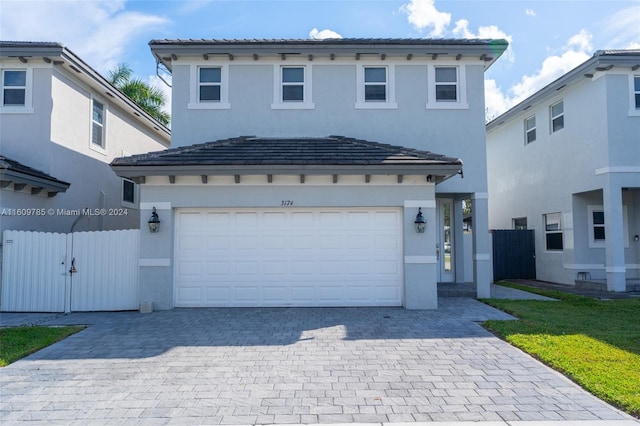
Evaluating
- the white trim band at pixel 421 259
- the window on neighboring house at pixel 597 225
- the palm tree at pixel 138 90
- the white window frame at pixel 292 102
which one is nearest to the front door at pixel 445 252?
the white trim band at pixel 421 259

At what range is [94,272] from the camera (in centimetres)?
971

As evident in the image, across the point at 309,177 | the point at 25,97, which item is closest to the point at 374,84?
the point at 309,177

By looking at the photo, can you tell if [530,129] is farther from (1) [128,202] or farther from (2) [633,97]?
(1) [128,202]

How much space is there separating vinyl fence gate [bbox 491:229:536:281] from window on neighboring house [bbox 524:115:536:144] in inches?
146

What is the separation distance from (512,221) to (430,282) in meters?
10.5

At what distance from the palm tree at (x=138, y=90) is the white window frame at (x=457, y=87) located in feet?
53.1

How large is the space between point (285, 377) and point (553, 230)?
43.9 feet

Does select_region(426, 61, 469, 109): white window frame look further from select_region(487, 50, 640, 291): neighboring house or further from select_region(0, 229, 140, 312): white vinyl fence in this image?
select_region(0, 229, 140, 312): white vinyl fence

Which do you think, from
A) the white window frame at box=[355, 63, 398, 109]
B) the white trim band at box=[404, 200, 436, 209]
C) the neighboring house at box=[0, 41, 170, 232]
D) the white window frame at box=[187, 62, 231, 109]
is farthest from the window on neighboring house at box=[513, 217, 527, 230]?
the neighboring house at box=[0, 41, 170, 232]

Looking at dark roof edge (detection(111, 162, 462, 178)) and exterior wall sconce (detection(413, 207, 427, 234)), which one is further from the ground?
dark roof edge (detection(111, 162, 462, 178))

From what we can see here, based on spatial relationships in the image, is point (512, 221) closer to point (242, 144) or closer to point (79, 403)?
point (242, 144)

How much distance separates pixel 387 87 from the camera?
11891 millimetres

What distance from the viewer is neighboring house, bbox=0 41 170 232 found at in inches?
416

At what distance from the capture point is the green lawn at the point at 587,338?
16.4 feet
